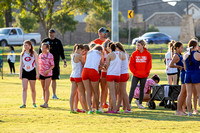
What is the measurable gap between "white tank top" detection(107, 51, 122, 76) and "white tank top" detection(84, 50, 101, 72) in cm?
37

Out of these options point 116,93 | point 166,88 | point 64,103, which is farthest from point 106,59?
point 64,103

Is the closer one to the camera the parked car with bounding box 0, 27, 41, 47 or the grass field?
the grass field

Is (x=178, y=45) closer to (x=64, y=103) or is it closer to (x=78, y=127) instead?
(x=78, y=127)

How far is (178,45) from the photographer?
11281mm

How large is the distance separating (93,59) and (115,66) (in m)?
0.60

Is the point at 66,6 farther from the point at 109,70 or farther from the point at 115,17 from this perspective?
the point at 109,70

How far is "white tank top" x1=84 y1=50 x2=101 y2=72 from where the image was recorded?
11.1 metres

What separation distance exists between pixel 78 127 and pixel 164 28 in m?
84.1

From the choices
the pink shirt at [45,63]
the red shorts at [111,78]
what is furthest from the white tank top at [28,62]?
the red shorts at [111,78]

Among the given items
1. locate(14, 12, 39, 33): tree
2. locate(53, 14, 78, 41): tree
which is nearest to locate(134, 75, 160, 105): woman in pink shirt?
locate(14, 12, 39, 33): tree

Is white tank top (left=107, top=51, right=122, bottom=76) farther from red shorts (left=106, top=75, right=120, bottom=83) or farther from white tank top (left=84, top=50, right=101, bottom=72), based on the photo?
white tank top (left=84, top=50, right=101, bottom=72)

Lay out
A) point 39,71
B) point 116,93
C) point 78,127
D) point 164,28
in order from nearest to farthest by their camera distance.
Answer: point 78,127, point 116,93, point 39,71, point 164,28

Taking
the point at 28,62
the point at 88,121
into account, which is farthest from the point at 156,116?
the point at 28,62

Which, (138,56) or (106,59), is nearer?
(106,59)
